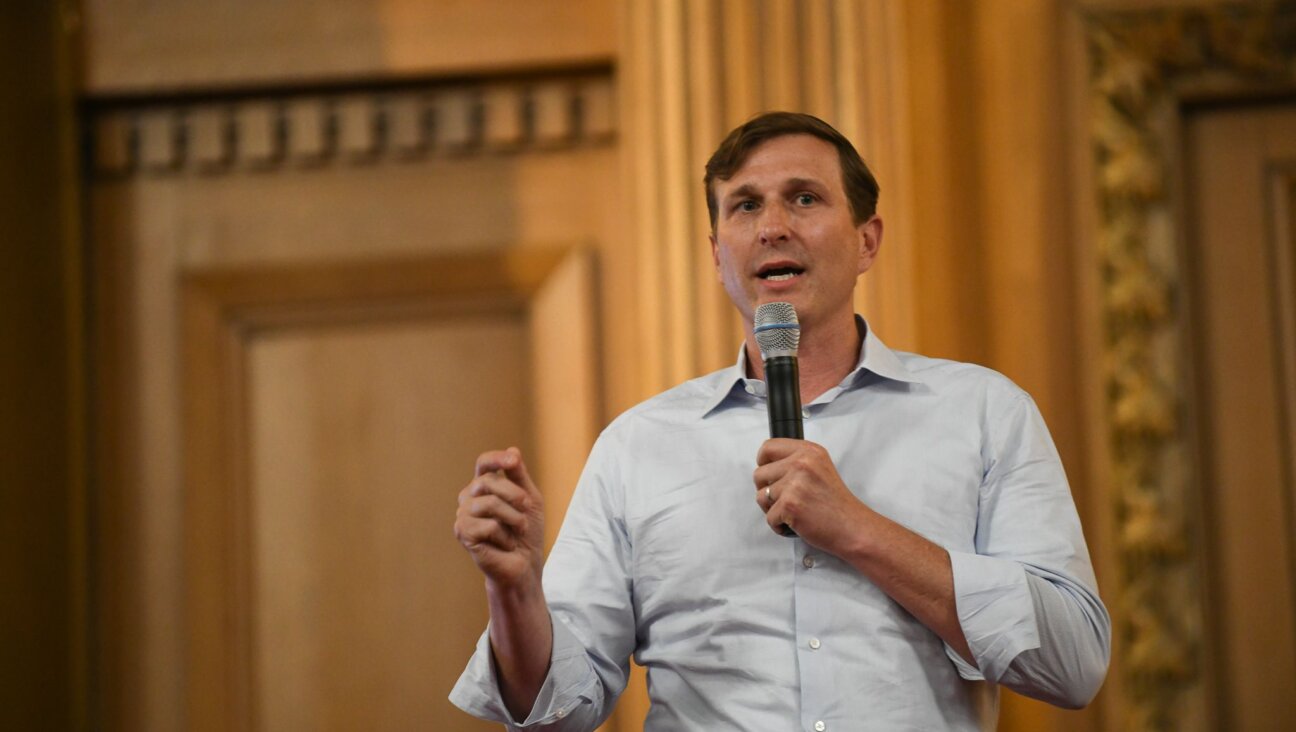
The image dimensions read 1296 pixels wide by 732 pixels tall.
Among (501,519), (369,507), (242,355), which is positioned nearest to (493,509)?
(501,519)

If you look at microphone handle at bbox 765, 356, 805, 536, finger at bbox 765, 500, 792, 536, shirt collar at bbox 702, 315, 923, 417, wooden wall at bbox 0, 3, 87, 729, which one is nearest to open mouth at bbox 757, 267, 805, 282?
shirt collar at bbox 702, 315, 923, 417

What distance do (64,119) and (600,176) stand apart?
100 cm

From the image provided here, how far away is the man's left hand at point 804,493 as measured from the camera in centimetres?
141

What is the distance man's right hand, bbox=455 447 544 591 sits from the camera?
1.42 meters

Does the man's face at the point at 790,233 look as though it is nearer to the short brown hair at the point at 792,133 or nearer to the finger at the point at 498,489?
the short brown hair at the point at 792,133

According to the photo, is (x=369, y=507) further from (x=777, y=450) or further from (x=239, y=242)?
(x=777, y=450)

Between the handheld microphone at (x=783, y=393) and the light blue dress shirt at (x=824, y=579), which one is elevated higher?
the handheld microphone at (x=783, y=393)

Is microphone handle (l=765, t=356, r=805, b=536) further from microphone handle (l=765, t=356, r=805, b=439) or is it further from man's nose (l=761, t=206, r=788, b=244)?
man's nose (l=761, t=206, r=788, b=244)

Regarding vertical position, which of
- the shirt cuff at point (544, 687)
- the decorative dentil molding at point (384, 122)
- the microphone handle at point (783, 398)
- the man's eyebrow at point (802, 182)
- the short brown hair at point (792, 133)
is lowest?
the shirt cuff at point (544, 687)

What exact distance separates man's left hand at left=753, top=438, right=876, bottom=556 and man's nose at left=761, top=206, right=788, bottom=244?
0.99 ft

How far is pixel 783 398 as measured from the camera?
1447 millimetres

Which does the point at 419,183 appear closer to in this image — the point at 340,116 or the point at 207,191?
the point at 340,116

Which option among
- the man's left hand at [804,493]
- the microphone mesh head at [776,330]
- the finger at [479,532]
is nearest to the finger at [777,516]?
the man's left hand at [804,493]

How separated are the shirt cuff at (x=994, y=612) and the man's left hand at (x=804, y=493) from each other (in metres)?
0.12
